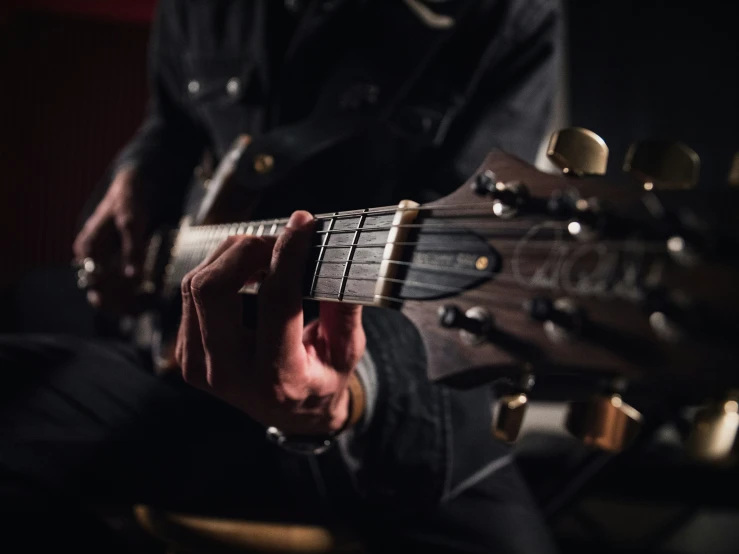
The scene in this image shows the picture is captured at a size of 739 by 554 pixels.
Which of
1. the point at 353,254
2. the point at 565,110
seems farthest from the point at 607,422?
the point at 565,110

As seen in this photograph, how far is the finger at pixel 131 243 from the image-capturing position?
0.84 metres

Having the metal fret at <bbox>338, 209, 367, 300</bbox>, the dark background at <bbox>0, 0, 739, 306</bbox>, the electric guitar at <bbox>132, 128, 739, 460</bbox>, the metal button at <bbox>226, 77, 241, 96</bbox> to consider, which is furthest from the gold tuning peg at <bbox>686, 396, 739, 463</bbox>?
the dark background at <bbox>0, 0, 739, 306</bbox>

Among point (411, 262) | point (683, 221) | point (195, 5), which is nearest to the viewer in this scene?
point (683, 221)

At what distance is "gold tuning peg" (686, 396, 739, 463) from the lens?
0.69ft

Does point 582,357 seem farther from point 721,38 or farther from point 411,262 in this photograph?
point 721,38

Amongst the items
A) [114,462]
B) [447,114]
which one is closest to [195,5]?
[447,114]

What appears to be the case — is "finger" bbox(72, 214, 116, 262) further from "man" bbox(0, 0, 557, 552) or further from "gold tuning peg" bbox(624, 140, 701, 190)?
"gold tuning peg" bbox(624, 140, 701, 190)

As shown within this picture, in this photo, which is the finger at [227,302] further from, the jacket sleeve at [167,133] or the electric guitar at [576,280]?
the jacket sleeve at [167,133]

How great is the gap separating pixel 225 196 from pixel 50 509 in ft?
1.19

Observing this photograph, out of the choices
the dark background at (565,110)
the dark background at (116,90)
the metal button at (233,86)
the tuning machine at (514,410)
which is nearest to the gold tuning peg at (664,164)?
the tuning machine at (514,410)

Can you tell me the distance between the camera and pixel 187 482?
58 cm

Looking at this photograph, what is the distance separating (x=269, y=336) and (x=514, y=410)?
173mm

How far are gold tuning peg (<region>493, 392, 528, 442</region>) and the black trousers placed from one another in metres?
0.29

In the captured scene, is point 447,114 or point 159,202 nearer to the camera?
point 447,114
